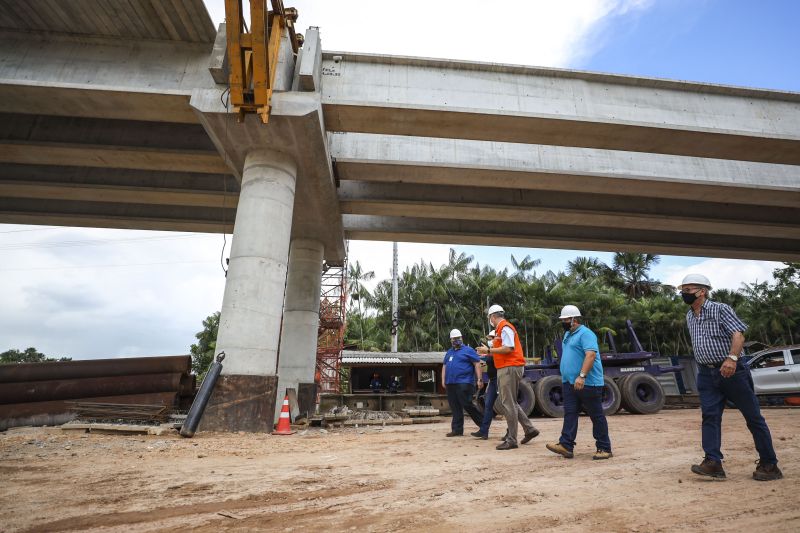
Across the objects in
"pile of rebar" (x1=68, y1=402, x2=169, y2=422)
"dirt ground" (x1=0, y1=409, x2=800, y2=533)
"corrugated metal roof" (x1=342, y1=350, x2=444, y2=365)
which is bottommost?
"dirt ground" (x1=0, y1=409, x2=800, y2=533)

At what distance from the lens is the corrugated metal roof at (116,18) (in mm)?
7737

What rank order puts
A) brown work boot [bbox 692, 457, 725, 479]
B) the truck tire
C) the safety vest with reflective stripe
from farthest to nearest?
the truck tire
the safety vest with reflective stripe
brown work boot [bbox 692, 457, 725, 479]

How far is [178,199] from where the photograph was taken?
Answer: 1218 cm

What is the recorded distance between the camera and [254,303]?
7.50 metres

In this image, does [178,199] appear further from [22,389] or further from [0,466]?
[0,466]

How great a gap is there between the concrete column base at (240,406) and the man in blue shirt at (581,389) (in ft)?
15.3

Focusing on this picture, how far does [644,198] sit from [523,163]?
5.00 metres

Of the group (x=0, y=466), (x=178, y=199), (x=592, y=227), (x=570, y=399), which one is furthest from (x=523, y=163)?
(x=0, y=466)

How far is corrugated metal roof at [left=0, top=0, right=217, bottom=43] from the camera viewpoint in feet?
25.4

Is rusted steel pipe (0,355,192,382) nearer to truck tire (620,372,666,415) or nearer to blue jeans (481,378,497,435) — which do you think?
blue jeans (481,378,497,435)

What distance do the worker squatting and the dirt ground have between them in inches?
9.2

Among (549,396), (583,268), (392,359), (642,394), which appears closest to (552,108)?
(549,396)

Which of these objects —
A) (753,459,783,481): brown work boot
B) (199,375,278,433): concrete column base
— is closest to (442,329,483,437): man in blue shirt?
(199,375,278,433): concrete column base

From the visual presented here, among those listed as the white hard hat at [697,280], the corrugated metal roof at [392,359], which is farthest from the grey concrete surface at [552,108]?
the corrugated metal roof at [392,359]
